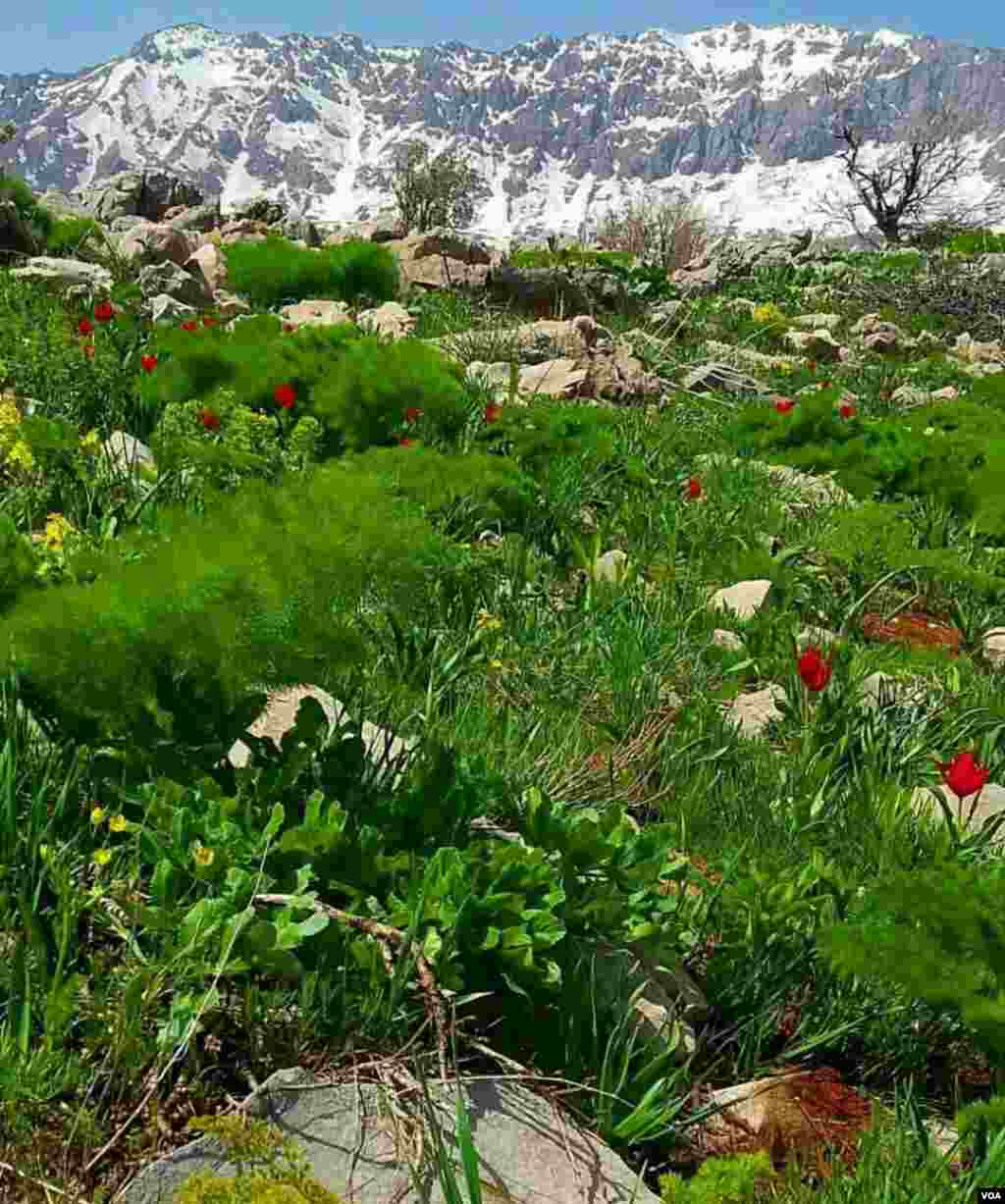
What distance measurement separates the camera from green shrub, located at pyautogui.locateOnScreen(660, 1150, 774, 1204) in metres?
1.59

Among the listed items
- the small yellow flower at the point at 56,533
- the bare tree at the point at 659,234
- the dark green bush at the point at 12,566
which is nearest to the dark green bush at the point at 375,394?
the small yellow flower at the point at 56,533

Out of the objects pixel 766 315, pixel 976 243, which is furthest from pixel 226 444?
pixel 976 243

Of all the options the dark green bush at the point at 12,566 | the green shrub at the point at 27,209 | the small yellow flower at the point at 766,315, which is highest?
the green shrub at the point at 27,209

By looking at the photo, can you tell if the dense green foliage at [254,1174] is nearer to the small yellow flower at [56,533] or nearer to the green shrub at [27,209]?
the small yellow flower at [56,533]

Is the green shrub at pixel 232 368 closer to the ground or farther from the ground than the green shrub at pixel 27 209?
closer to the ground

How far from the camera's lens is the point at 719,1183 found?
5.28 ft

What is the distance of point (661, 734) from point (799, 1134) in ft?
4.57

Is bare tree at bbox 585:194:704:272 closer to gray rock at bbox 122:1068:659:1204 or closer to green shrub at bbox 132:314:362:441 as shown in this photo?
green shrub at bbox 132:314:362:441

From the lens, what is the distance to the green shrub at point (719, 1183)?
159 cm

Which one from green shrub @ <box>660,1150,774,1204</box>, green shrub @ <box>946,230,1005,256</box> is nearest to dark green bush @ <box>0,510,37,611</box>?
green shrub @ <box>660,1150,774,1204</box>

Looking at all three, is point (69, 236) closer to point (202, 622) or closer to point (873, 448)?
point (873, 448)

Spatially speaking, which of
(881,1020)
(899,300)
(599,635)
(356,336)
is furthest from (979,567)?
(899,300)

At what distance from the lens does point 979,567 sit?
511 centimetres

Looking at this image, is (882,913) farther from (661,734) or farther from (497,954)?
(661,734)
